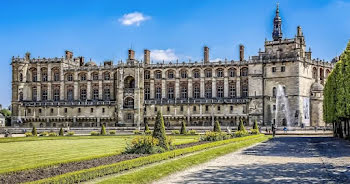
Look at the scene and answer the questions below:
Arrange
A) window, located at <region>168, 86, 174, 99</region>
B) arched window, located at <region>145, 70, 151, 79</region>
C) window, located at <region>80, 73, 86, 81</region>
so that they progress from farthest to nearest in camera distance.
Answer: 1. window, located at <region>80, 73, 86, 81</region>
2. arched window, located at <region>145, 70, 151, 79</region>
3. window, located at <region>168, 86, 174, 99</region>

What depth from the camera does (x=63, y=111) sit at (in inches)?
2940

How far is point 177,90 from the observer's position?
72.4 m

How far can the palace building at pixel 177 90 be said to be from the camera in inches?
2618

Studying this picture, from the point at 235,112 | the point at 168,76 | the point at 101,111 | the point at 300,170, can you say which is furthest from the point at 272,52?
the point at 300,170

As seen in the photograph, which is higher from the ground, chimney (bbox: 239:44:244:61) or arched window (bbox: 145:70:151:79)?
chimney (bbox: 239:44:244:61)

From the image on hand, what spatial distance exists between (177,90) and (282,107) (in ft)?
58.7

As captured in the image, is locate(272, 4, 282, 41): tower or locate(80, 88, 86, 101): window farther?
locate(80, 88, 86, 101): window

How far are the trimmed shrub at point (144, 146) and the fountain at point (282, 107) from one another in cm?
4852

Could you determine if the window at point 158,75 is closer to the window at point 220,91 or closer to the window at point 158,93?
the window at point 158,93

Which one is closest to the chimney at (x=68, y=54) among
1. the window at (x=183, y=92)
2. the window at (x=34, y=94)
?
the window at (x=34, y=94)

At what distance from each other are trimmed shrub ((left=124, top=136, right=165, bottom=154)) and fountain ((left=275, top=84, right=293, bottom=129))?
1910 inches

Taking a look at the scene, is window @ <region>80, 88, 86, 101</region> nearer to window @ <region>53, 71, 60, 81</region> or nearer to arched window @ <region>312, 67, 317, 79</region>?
window @ <region>53, 71, 60, 81</region>

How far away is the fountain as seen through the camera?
216 ft

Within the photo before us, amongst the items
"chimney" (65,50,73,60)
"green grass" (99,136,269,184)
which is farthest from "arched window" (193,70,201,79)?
"green grass" (99,136,269,184)
